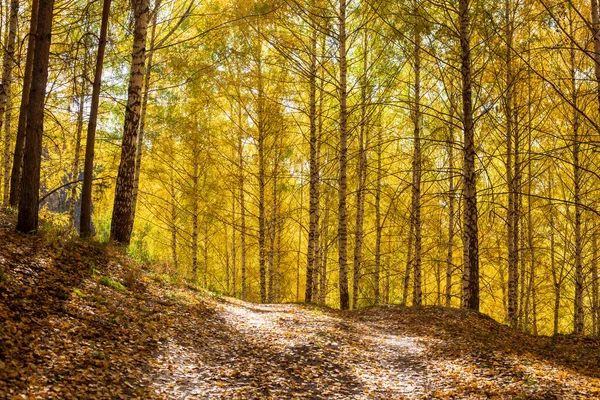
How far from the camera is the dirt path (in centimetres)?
507

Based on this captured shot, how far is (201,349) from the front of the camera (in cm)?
→ 611

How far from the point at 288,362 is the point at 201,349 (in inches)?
50.1

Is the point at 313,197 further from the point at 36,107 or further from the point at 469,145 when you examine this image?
the point at 36,107

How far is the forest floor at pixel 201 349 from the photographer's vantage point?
14.2ft

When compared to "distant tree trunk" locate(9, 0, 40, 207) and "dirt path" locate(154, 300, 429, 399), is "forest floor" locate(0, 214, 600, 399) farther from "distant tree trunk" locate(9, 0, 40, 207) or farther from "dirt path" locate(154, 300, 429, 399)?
"distant tree trunk" locate(9, 0, 40, 207)

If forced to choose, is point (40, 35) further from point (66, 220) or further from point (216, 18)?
point (66, 220)

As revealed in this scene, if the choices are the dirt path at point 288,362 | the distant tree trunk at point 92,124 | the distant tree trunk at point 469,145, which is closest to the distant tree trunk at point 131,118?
the distant tree trunk at point 92,124

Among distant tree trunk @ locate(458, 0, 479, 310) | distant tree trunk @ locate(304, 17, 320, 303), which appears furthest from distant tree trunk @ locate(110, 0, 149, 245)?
distant tree trunk @ locate(458, 0, 479, 310)

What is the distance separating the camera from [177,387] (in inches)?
187

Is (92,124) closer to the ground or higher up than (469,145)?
closer to the ground

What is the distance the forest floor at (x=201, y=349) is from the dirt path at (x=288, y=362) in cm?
2

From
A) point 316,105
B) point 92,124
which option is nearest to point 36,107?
point 92,124

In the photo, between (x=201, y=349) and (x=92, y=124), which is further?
(x=92, y=124)

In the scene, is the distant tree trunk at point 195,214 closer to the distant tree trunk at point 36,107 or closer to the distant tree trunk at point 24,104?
the distant tree trunk at point 24,104
